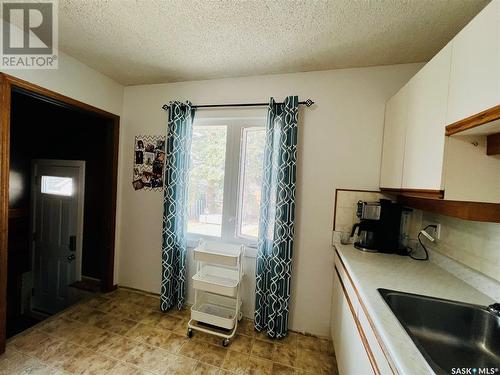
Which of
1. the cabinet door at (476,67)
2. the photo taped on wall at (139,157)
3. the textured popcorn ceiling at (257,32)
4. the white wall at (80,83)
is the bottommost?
the photo taped on wall at (139,157)

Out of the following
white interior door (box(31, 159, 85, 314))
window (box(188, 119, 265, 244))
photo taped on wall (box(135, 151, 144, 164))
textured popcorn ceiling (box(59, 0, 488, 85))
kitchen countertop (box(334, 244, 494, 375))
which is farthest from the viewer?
white interior door (box(31, 159, 85, 314))

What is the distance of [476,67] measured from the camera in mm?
885

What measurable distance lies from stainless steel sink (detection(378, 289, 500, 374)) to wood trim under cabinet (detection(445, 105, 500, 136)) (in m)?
0.83

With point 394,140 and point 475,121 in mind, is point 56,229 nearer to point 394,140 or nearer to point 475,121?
point 394,140

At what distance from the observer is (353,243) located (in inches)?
75.2

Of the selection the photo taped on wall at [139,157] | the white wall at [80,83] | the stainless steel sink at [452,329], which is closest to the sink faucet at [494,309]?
the stainless steel sink at [452,329]

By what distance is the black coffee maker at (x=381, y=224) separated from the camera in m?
1.72

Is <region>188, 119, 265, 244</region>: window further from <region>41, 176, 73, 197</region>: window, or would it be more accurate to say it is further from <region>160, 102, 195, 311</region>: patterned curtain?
<region>41, 176, 73, 197</region>: window

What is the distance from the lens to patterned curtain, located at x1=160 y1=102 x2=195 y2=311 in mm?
2219

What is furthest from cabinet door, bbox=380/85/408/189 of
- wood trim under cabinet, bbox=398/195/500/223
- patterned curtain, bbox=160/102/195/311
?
patterned curtain, bbox=160/102/195/311

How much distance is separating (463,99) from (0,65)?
9.42 ft

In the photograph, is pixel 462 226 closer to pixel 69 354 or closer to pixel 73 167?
pixel 69 354

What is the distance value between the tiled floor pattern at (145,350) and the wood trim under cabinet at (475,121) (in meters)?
1.83

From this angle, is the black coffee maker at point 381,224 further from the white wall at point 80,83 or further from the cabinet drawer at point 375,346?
the white wall at point 80,83
